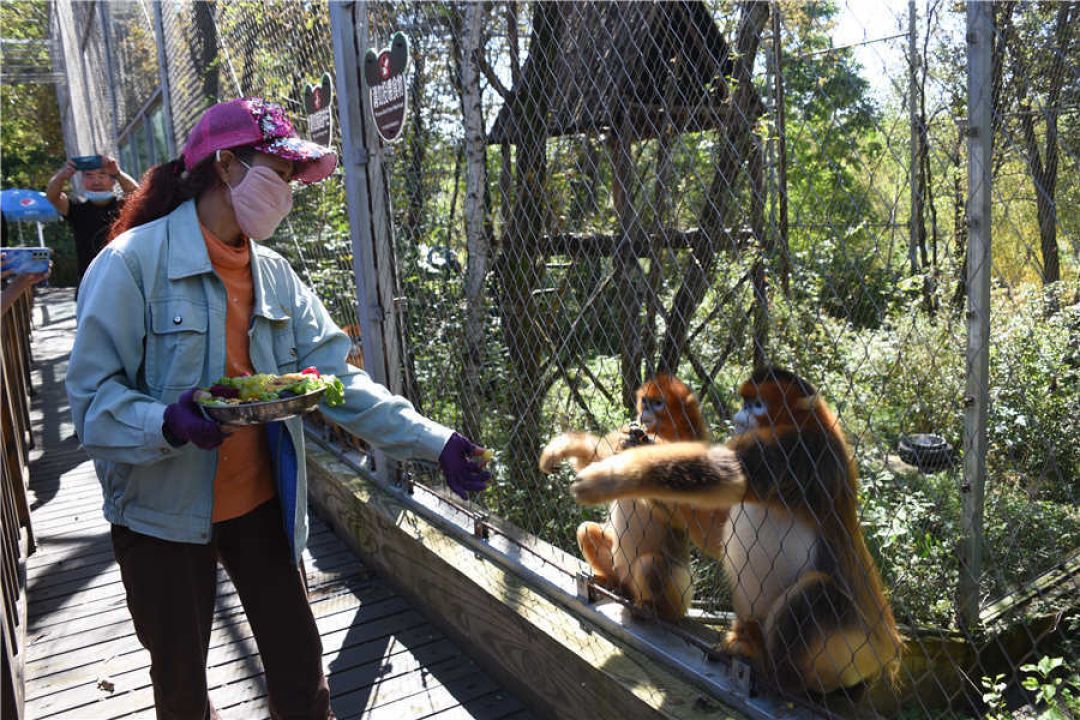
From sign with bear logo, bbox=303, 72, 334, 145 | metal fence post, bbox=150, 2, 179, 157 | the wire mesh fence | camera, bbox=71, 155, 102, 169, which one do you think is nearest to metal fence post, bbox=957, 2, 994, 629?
the wire mesh fence

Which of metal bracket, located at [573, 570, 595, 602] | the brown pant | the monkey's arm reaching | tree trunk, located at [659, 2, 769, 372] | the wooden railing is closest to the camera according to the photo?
the brown pant

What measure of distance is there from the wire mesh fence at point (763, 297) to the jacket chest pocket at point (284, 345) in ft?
2.90

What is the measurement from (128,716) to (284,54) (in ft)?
12.1

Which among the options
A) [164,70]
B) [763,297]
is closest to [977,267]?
[763,297]

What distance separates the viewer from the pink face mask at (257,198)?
183 centimetres

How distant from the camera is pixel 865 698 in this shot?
81.0 inches

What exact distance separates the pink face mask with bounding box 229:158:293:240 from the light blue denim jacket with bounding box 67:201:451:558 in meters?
0.11

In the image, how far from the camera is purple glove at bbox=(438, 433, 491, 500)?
1.94m

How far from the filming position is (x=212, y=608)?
76.2 inches

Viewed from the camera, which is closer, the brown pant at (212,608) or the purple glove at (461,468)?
the brown pant at (212,608)

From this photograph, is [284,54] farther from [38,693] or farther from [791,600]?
[791,600]

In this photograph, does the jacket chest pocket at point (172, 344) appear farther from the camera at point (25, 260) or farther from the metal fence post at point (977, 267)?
the camera at point (25, 260)

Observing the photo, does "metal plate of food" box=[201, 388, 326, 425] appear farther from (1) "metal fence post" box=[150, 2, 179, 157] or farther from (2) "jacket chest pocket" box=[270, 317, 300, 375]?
(1) "metal fence post" box=[150, 2, 179, 157]

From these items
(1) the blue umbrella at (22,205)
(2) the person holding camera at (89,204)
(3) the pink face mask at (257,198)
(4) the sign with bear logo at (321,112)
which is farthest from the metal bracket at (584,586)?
(1) the blue umbrella at (22,205)
